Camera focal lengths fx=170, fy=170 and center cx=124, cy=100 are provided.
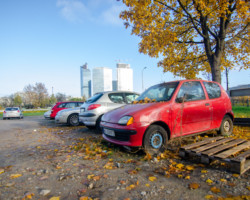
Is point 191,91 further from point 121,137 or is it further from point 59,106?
point 59,106

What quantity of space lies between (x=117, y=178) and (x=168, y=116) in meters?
1.82

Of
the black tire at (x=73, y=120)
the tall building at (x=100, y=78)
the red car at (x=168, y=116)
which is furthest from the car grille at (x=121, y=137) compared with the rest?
the tall building at (x=100, y=78)

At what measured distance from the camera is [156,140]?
374 cm

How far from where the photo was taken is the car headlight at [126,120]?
3.58 m

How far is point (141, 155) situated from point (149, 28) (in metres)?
5.46

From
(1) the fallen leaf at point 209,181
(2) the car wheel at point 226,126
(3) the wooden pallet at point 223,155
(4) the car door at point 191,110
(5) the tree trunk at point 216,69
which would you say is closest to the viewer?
(1) the fallen leaf at point 209,181

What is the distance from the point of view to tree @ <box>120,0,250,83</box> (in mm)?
6406

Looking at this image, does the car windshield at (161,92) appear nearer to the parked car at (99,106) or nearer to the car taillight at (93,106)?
the parked car at (99,106)

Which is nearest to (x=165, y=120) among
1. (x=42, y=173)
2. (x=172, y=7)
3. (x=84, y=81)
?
(x=42, y=173)

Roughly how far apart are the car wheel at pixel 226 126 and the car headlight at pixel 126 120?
302 cm

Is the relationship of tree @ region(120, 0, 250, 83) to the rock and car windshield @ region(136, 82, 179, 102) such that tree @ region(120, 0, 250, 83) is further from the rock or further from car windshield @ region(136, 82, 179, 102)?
the rock

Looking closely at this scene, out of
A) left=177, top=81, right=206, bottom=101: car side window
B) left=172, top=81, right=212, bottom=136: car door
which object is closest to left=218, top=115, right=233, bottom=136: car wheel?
left=172, top=81, right=212, bottom=136: car door

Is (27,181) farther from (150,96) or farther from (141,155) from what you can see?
(150,96)

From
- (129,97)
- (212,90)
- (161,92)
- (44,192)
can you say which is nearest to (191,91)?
(161,92)
